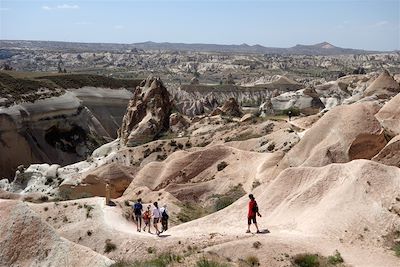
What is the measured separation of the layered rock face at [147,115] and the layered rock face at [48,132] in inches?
591

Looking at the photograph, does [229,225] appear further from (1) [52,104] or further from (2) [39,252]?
(1) [52,104]

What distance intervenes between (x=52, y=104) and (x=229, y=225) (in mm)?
57163

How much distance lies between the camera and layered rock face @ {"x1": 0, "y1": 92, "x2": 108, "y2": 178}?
209 ft

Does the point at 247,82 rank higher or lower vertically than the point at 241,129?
lower

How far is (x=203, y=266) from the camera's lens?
50.5ft

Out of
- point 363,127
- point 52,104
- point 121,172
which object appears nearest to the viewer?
point 363,127

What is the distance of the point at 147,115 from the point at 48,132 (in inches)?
860

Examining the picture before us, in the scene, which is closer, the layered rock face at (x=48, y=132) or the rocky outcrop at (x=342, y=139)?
the rocky outcrop at (x=342, y=139)

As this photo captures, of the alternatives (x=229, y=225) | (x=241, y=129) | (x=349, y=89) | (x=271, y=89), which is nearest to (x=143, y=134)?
(x=241, y=129)

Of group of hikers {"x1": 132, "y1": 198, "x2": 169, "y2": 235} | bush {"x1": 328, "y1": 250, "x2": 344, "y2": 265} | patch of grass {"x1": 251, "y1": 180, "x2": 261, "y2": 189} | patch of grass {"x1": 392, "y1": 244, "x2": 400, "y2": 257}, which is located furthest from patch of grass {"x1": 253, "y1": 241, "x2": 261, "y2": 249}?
patch of grass {"x1": 251, "y1": 180, "x2": 261, "y2": 189}

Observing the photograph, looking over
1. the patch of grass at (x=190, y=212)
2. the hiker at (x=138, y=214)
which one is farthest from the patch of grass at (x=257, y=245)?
the patch of grass at (x=190, y=212)

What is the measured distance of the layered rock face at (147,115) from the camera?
172 feet

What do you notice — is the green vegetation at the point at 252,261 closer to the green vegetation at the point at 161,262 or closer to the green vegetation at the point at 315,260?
the green vegetation at the point at 315,260

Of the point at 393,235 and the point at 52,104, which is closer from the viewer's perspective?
the point at 393,235
